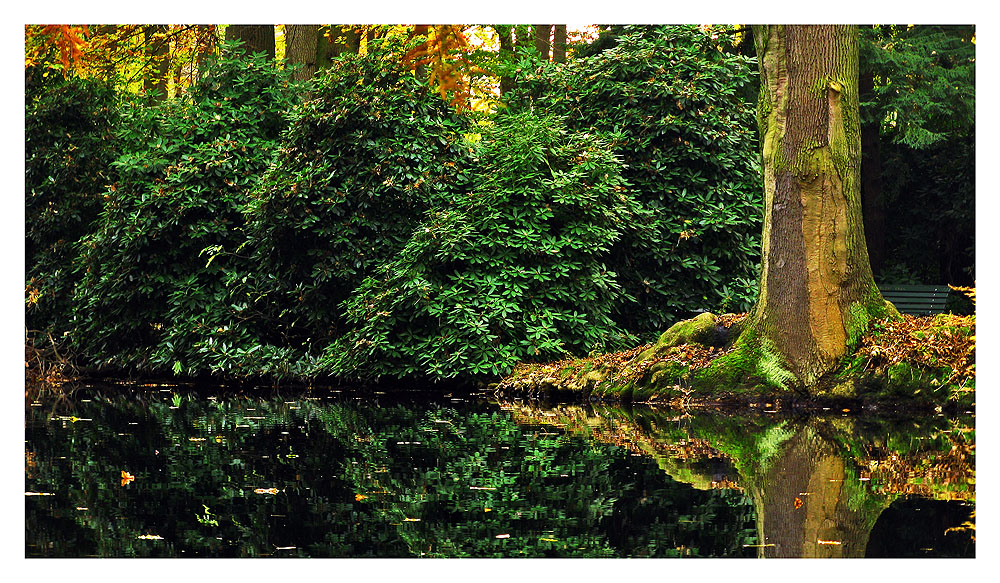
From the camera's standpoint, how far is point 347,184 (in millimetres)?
12594

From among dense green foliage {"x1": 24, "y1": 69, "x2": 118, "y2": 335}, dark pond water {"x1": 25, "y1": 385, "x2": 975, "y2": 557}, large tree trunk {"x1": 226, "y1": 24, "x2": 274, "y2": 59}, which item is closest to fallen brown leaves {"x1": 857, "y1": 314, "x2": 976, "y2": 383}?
dark pond water {"x1": 25, "y1": 385, "x2": 975, "y2": 557}

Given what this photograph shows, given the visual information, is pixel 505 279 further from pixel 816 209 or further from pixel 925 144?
pixel 925 144

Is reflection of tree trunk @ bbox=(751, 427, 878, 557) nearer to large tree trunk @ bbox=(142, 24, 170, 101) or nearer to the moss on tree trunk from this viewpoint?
the moss on tree trunk

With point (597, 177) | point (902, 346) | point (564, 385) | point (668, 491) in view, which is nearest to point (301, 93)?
point (597, 177)

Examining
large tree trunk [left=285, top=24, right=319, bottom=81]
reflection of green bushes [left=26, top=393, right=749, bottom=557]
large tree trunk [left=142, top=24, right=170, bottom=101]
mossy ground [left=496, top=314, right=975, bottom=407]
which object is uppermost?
large tree trunk [left=142, top=24, right=170, bottom=101]

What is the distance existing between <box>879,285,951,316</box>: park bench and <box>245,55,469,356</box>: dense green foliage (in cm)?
896

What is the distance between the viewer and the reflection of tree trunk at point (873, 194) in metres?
19.5

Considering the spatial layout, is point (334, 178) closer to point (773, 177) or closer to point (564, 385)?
point (564, 385)

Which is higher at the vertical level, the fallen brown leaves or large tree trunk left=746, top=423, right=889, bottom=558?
the fallen brown leaves

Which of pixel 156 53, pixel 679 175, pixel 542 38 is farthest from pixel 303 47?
pixel 679 175

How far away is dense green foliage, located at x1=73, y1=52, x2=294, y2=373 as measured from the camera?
13234mm

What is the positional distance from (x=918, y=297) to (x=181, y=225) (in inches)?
472

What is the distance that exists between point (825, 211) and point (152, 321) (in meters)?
8.30

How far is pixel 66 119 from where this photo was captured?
49.3ft
